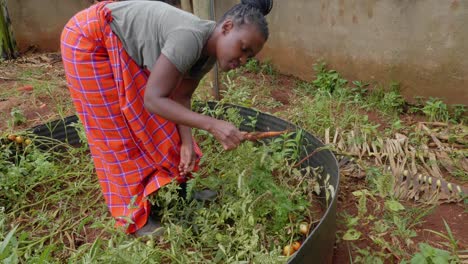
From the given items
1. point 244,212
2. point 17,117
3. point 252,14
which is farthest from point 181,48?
point 17,117

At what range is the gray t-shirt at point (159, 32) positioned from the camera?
156 cm

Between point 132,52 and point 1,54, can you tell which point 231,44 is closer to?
point 132,52

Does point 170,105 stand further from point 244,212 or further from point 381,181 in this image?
point 381,181

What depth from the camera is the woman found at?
1.59 m

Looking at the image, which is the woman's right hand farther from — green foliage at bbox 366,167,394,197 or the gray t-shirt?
green foliage at bbox 366,167,394,197

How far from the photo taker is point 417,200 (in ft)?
7.58

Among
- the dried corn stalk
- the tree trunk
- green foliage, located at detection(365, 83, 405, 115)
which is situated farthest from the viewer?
the tree trunk

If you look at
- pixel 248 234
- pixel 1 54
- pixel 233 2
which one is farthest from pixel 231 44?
pixel 1 54

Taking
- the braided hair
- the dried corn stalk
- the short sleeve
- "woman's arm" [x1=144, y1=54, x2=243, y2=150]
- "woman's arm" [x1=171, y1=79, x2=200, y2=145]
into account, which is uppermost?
the braided hair

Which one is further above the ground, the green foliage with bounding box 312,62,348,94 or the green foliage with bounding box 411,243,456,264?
the green foliage with bounding box 411,243,456,264

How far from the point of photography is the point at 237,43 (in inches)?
63.2

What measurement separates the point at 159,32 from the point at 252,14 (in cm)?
40

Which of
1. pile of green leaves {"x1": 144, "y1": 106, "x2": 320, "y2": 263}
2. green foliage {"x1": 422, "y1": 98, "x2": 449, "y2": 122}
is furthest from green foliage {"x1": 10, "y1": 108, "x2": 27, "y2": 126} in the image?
green foliage {"x1": 422, "y1": 98, "x2": 449, "y2": 122}

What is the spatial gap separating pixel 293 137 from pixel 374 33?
1470mm
